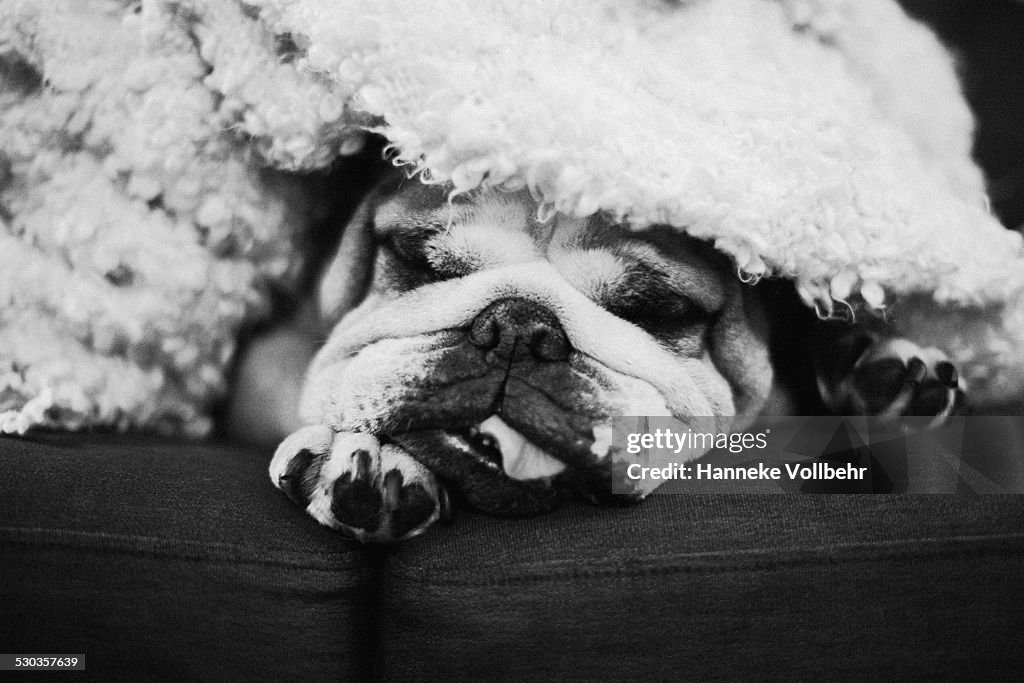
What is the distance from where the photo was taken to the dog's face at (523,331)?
80 centimetres

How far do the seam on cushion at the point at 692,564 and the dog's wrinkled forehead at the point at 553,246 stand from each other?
1.03 ft

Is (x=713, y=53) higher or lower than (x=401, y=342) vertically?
higher

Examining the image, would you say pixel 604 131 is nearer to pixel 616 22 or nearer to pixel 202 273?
pixel 616 22

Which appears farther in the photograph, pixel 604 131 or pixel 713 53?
pixel 713 53

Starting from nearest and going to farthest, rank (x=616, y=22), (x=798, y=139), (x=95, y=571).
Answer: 1. (x=95, y=571)
2. (x=798, y=139)
3. (x=616, y=22)

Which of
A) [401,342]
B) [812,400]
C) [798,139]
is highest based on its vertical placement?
[798,139]

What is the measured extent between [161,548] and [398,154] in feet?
1.54

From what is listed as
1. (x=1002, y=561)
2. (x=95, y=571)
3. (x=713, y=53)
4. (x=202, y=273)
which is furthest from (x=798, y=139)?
(x=95, y=571)

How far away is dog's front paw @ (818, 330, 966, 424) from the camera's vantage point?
866 millimetres

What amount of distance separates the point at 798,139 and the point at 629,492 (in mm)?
413

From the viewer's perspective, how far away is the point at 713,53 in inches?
36.7

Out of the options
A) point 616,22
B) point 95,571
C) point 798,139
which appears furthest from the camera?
point 616,22

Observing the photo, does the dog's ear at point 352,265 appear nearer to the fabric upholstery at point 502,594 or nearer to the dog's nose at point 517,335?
the dog's nose at point 517,335

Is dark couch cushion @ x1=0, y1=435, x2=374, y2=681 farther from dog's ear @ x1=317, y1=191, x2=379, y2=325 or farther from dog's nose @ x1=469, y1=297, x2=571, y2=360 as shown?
dog's ear @ x1=317, y1=191, x2=379, y2=325
